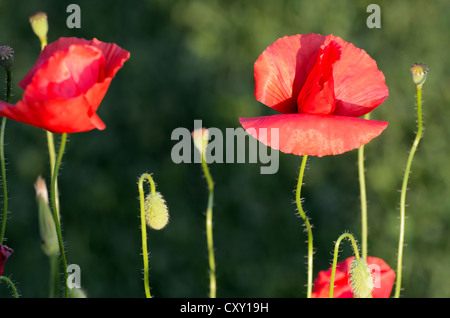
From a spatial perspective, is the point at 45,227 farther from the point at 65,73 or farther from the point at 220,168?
the point at 220,168

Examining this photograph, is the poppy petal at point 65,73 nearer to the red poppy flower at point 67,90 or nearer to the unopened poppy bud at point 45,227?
the red poppy flower at point 67,90

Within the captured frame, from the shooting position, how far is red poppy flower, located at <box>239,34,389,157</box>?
21.1 inches

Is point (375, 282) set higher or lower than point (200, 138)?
lower

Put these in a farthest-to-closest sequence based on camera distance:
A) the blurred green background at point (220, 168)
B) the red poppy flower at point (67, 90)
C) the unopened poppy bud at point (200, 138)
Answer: the blurred green background at point (220, 168), the unopened poppy bud at point (200, 138), the red poppy flower at point (67, 90)

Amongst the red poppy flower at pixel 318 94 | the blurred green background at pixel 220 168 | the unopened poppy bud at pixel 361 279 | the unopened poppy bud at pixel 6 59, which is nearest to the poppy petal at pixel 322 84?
the red poppy flower at pixel 318 94

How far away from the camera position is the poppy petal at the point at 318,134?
531mm

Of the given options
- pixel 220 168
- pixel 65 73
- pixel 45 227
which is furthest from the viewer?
pixel 220 168

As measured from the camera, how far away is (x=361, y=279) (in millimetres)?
561

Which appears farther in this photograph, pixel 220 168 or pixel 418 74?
pixel 220 168

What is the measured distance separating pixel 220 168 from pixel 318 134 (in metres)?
1.07

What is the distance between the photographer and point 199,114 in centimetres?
166

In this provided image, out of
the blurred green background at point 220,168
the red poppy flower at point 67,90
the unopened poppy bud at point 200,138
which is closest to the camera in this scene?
the red poppy flower at point 67,90

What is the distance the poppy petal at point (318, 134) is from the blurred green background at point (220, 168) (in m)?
0.91

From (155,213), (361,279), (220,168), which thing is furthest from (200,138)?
(220,168)
